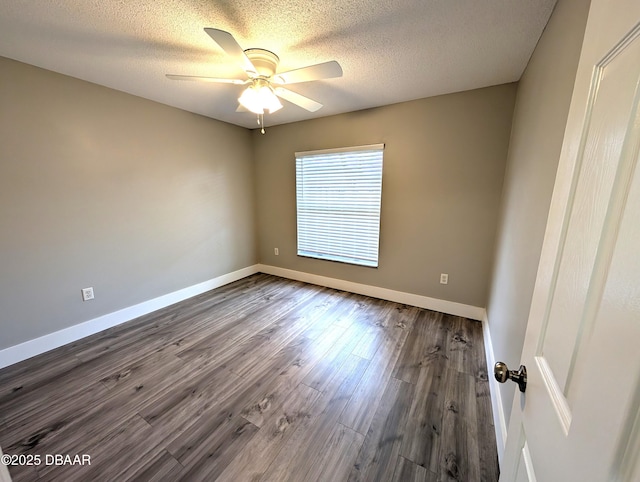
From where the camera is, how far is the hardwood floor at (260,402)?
1269 mm

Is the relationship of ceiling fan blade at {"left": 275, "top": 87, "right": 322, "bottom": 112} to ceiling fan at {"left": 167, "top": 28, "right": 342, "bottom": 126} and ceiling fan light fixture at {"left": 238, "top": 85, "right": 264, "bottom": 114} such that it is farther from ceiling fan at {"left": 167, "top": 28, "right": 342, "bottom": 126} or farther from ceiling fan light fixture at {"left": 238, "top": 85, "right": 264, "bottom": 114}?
ceiling fan light fixture at {"left": 238, "top": 85, "right": 264, "bottom": 114}

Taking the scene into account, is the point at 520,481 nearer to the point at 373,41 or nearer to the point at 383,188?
the point at 373,41

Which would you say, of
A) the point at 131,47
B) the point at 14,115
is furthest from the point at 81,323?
the point at 131,47

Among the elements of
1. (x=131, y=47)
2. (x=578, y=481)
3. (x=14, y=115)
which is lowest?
(x=578, y=481)

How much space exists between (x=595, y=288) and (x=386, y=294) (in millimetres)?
2824

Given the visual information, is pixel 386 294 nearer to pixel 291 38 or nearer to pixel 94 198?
pixel 291 38

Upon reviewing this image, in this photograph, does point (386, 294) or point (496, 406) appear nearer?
point (496, 406)

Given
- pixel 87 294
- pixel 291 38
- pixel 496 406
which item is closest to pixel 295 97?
pixel 291 38

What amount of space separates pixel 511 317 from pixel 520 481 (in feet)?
3.44

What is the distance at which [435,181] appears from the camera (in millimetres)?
2656

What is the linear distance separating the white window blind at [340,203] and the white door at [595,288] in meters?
2.45

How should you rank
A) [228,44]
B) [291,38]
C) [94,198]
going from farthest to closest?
[94,198], [291,38], [228,44]

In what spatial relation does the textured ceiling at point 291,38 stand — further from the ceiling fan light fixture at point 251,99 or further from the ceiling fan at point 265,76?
the ceiling fan light fixture at point 251,99

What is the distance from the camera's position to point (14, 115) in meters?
1.89
